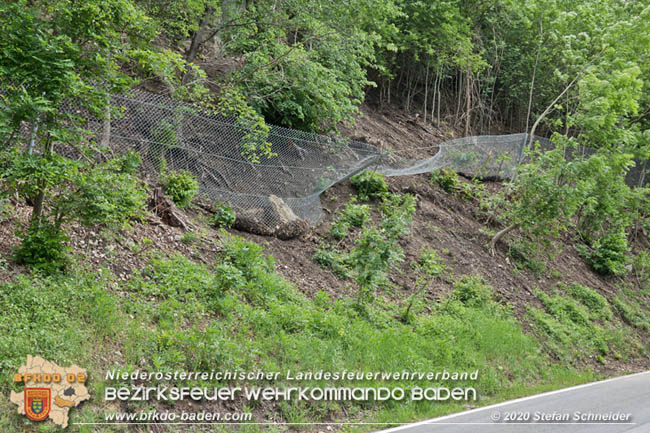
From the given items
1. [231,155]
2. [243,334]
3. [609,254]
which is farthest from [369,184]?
[609,254]

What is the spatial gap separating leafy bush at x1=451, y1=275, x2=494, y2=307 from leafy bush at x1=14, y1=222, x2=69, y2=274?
7787 mm

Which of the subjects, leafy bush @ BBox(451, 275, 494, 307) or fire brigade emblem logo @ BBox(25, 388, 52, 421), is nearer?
fire brigade emblem logo @ BBox(25, 388, 52, 421)

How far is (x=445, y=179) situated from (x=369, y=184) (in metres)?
3.35

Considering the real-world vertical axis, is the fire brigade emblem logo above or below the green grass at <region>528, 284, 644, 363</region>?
above

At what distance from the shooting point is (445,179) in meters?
15.3

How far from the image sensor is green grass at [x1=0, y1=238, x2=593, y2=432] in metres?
5.17

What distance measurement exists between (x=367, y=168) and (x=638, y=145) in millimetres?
11450

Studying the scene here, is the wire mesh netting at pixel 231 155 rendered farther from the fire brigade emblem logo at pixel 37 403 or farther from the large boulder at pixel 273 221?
the fire brigade emblem logo at pixel 37 403

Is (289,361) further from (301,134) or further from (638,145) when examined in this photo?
(638,145)

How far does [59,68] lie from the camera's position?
5414mm

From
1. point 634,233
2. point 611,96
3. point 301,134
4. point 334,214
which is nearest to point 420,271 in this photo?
point 334,214

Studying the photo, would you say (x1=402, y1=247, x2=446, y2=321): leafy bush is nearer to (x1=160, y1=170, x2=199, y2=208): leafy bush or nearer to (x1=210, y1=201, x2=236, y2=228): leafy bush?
(x1=210, y1=201, x2=236, y2=228): leafy bush

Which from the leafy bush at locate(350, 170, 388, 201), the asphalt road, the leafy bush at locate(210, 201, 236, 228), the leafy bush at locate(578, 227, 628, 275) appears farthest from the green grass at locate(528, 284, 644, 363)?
the leafy bush at locate(210, 201, 236, 228)

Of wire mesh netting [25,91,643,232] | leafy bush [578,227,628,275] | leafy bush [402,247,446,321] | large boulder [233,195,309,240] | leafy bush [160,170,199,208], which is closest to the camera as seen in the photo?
wire mesh netting [25,91,643,232]
